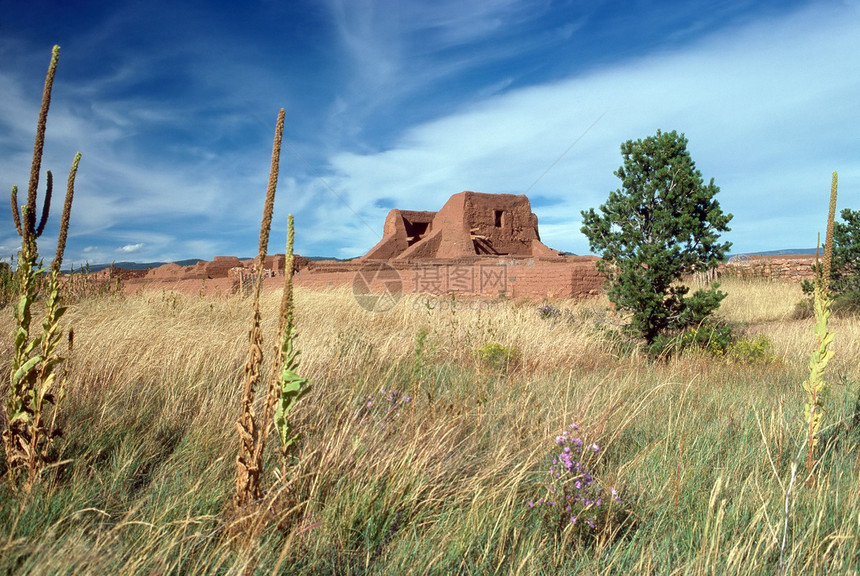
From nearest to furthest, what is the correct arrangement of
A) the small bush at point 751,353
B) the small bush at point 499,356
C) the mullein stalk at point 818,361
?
the mullein stalk at point 818,361, the small bush at point 499,356, the small bush at point 751,353

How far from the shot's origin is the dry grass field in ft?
5.08

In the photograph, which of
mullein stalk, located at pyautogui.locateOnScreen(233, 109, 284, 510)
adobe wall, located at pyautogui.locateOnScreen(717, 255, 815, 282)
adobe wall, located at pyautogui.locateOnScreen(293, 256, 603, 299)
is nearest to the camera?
mullein stalk, located at pyautogui.locateOnScreen(233, 109, 284, 510)

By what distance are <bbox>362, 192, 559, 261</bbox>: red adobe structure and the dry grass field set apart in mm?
16497

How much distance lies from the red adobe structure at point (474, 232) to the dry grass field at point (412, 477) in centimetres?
1650

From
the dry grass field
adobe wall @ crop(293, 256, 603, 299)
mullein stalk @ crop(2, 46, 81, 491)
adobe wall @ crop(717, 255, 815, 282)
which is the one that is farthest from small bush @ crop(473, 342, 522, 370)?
adobe wall @ crop(717, 255, 815, 282)

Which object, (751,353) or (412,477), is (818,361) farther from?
(751,353)

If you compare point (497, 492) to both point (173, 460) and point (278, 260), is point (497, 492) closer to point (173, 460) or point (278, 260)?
point (173, 460)

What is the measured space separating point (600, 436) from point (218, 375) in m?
2.40

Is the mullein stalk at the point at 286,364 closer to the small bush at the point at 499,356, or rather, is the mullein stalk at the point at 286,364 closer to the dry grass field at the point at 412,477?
the dry grass field at the point at 412,477

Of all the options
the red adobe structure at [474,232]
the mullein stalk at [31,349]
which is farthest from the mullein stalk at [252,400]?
the red adobe structure at [474,232]

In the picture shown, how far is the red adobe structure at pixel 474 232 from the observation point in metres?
21.0

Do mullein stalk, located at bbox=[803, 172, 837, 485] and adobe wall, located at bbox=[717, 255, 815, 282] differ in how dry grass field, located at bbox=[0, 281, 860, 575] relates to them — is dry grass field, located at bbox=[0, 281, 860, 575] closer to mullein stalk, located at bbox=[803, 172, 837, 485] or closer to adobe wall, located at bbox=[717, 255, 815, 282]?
mullein stalk, located at bbox=[803, 172, 837, 485]

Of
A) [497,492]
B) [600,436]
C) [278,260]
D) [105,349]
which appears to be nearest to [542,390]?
[600,436]

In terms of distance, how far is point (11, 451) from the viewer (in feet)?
5.80
